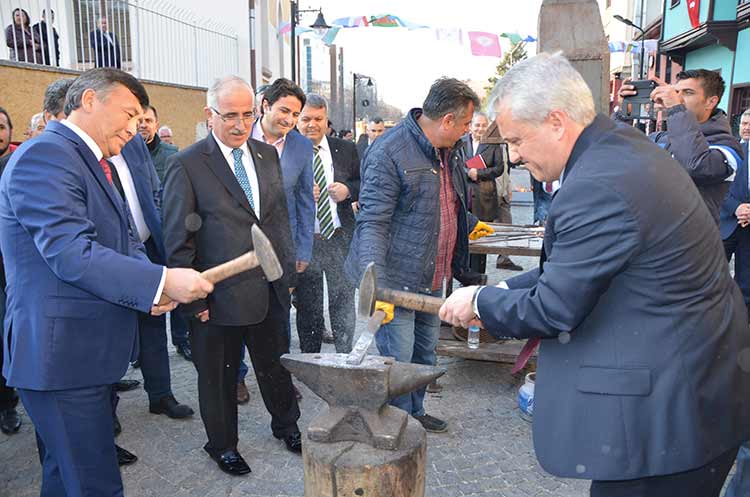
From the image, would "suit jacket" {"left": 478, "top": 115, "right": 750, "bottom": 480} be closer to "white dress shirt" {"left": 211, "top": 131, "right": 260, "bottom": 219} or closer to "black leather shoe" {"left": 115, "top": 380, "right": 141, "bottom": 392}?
"white dress shirt" {"left": 211, "top": 131, "right": 260, "bottom": 219}

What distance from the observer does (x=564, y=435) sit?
175 centimetres

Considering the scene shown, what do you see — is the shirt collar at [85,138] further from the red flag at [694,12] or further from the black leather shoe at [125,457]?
the red flag at [694,12]

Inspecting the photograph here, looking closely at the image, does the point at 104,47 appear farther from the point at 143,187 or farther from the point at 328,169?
the point at 143,187

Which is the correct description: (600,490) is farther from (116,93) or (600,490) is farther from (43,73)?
(43,73)

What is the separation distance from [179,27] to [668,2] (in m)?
13.2

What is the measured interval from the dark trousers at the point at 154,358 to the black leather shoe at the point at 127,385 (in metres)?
0.47

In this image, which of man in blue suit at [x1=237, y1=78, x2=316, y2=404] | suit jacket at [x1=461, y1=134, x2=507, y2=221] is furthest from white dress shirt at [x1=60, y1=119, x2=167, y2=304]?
suit jacket at [x1=461, y1=134, x2=507, y2=221]

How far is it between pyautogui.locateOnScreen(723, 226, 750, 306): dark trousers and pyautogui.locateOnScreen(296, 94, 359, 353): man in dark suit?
290cm

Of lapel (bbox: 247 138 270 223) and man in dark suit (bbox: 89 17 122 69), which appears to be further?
man in dark suit (bbox: 89 17 122 69)

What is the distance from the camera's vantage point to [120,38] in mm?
10680

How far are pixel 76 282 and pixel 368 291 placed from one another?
3.50 feet

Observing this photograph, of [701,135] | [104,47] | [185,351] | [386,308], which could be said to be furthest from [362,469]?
[104,47]

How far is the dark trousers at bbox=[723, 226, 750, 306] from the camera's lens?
4488 mm

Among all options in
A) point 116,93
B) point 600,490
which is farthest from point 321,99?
point 600,490
